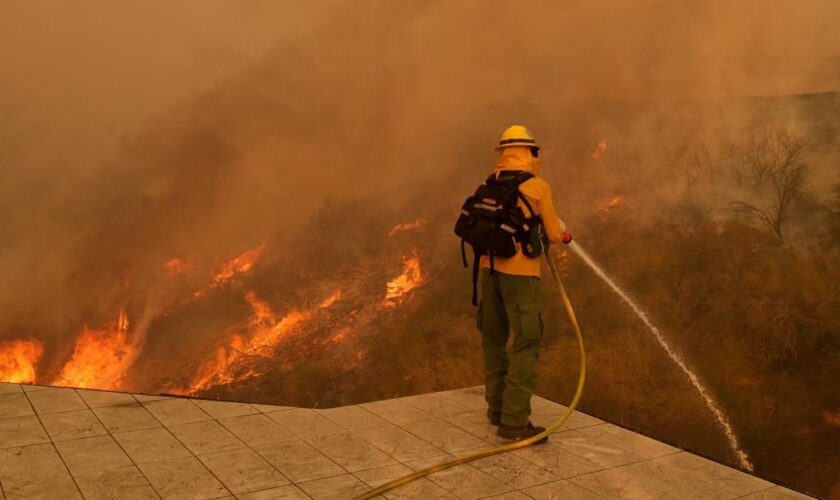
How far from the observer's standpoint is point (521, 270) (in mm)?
4676

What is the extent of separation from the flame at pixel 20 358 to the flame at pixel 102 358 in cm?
167

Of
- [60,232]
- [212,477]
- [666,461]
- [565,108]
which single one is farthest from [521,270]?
[60,232]

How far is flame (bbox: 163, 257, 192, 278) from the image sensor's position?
38875mm

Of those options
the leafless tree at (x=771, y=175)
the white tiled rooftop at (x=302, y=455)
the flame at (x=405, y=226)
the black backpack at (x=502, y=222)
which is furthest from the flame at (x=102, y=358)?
the black backpack at (x=502, y=222)

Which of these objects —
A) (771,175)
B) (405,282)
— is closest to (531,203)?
(771,175)

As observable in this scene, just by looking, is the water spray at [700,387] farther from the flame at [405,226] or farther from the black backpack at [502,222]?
the black backpack at [502,222]

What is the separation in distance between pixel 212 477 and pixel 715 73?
104 feet

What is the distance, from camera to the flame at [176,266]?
3888 centimetres

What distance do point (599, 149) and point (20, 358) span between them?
36444 mm

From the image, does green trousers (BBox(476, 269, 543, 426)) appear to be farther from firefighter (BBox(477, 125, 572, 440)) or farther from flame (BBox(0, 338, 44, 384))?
flame (BBox(0, 338, 44, 384))

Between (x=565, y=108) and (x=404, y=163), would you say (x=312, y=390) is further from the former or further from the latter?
(x=565, y=108)

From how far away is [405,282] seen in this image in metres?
29.8

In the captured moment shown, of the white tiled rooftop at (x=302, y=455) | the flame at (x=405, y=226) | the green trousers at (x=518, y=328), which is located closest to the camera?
the white tiled rooftop at (x=302, y=455)

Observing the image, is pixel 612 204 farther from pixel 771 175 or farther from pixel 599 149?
pixel 771 175
